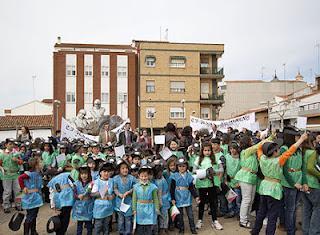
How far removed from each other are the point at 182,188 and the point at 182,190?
4 cm

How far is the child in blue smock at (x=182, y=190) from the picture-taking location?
606 centimetres

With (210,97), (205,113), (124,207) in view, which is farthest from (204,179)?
(210,97)

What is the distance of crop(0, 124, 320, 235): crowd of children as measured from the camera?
5184 millimetres

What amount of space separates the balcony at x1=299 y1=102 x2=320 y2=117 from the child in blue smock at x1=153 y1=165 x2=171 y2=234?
23.0 meters

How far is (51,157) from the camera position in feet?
28.8

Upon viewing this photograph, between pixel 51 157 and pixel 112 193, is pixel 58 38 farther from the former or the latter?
pixel 112 193

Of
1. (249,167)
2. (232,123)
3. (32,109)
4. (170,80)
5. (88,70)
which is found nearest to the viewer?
(249,167)

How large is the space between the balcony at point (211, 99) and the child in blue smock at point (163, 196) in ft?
103

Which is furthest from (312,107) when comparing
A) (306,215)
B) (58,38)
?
(58,38)

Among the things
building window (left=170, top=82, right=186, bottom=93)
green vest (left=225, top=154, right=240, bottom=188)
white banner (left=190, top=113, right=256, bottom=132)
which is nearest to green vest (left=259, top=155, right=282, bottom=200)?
green vest (left=225, top=154, right=240, bottom=188)

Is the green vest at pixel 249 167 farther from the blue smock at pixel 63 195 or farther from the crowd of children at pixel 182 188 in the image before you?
the blue smock at pixel 63 195

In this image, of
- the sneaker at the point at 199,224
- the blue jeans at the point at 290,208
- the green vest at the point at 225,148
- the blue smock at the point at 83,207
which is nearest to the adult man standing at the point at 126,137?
the green vest at the point at 225,148

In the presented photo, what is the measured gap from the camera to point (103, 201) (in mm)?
5438

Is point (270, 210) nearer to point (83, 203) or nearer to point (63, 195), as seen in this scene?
point (83, 203)
